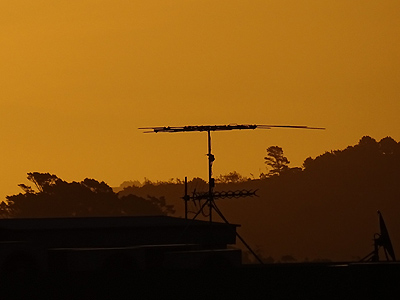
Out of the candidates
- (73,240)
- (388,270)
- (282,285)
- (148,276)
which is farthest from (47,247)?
(388,270)

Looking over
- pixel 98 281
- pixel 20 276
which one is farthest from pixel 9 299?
pixel 20 276

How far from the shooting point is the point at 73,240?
91312 mm

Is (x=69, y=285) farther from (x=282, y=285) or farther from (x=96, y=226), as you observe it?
Answer: (x=96, y=226)

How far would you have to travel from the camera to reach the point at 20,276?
259 feet

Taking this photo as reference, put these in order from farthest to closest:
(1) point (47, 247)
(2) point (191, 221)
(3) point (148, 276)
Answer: (2) point (191, 221) < (1) point (47, 247) < (3) point (148, 276)

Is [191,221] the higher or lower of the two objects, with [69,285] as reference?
higher

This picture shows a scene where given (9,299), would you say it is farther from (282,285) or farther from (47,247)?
(47,247)

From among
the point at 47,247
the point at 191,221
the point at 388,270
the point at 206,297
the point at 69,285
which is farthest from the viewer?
the point at 191,221

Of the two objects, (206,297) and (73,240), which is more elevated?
(73,240)

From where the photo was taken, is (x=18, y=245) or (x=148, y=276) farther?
(x=18, y=245)

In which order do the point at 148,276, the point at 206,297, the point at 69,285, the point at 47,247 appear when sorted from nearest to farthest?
the point at 206,297, the point at 69,285, the point at 148,276, the point at 47,247

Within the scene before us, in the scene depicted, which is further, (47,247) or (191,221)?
(191,221)

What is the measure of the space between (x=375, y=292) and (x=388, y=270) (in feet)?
10.4

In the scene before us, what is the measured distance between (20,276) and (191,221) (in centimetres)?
2055
